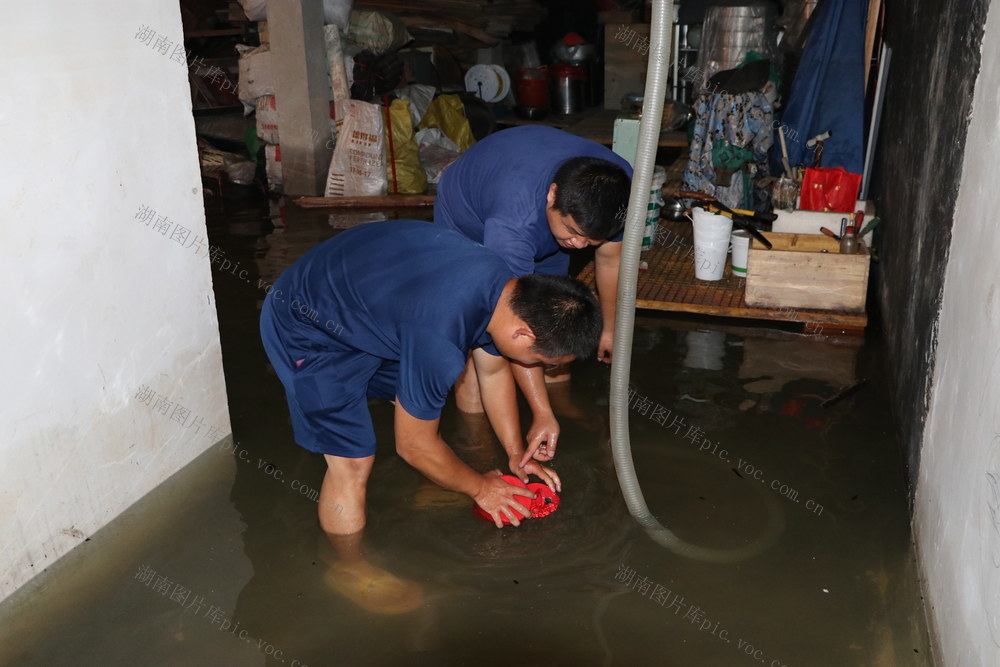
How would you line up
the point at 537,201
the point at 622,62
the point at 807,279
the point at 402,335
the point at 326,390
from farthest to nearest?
the point at 622,62
the point at 807,279
the point at 537,201
the point at 326,390
the point at 402,335

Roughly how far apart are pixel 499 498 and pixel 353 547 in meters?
0.44

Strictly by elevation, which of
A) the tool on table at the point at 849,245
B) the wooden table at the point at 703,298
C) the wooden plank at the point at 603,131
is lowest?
the wooden table at the point at 703,298

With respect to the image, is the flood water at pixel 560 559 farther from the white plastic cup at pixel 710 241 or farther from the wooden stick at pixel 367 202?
the wooden stick at pixel 367 202

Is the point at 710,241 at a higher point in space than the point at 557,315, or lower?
lower

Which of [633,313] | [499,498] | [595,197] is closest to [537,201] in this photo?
[595,197]

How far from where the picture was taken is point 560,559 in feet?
7.43

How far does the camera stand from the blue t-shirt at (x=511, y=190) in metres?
2.42

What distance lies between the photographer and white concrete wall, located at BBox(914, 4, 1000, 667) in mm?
1516

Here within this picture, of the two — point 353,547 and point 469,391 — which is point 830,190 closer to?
point 469,391

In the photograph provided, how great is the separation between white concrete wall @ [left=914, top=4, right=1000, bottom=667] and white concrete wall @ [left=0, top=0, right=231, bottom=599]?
2117 mm

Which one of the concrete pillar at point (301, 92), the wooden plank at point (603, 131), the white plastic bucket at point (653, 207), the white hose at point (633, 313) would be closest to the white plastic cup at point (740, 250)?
the white plastic bucket at point (653, 207)

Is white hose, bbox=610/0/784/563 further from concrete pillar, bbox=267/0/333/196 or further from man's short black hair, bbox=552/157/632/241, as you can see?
concrete pillar, bbox=267/0/333/196

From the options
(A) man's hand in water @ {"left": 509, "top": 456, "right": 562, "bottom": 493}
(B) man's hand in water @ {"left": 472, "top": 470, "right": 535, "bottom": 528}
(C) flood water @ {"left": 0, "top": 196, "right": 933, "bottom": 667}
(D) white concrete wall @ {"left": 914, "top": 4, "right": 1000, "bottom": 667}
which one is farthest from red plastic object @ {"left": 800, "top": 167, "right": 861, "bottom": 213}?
(B) man's hand in water @ {"left": 472, "top": 470, "right": 535, "bottom": 528}

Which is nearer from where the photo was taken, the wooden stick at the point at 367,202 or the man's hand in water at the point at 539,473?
the man's hand in water at the point at 539,473
